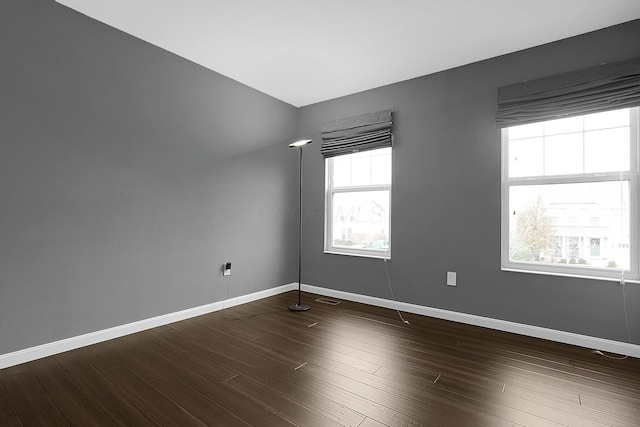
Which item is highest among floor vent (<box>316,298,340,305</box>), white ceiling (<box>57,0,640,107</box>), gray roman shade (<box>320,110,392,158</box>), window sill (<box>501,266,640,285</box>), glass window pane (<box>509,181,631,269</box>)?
white ceiling (<box>57,0,640,107</box>)

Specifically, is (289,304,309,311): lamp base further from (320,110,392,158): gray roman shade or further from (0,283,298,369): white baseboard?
(320,110,392,158): gray roman shade

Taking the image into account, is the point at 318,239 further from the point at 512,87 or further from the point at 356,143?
the point at 512,87

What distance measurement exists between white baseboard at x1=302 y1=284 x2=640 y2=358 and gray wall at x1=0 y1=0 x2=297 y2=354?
151 centimetres

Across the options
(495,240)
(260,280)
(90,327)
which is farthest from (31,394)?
(495,240)

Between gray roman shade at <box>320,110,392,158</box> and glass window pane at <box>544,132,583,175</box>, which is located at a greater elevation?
gray roman shade at <box>320,110,392,158</box>

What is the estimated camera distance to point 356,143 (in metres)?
3.79

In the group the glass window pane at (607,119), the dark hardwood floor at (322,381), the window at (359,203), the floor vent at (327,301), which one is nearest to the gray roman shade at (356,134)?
the window at (359,203)

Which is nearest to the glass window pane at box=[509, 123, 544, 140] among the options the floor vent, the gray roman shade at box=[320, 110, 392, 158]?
the gray roman shade at box=[320, 110, 392, 158]

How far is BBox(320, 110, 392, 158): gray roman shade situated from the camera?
3.59 metres

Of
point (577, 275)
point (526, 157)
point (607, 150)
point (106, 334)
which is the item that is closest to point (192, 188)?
point (106, 334)

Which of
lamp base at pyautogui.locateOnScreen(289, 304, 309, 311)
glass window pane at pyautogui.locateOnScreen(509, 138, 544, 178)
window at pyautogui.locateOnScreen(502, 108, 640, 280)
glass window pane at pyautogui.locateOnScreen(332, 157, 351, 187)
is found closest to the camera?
window at pyautogui.locateOnScreen(502, 108, 640, 280)

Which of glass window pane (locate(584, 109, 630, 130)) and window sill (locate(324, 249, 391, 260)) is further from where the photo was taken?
window sill (locate(324, 249, 391, 260))

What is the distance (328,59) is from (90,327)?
3200 millimetres

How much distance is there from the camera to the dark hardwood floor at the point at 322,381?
1.59 m
